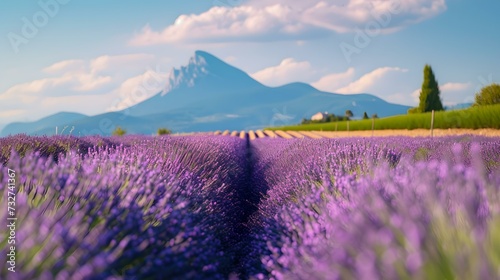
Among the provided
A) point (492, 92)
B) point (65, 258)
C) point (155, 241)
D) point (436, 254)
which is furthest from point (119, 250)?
point (492, 92)

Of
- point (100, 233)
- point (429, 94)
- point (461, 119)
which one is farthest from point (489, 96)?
point (100, 233)

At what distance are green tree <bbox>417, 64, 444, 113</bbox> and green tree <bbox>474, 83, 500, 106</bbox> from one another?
1363 cm

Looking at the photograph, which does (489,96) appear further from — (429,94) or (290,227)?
(290,227)

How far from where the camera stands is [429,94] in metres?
35.9

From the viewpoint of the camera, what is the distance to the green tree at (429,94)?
35.9 meters

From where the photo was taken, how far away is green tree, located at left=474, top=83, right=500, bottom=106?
2161 centimetres

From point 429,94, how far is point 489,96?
14.5 meters

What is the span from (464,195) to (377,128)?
2864 cm

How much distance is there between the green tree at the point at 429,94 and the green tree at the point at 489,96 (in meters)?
13.6

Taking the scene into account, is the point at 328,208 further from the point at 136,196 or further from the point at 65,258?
the point at 65,258

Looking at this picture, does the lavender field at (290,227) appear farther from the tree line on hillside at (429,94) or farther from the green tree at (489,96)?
the tree line on hillside at (429,94)

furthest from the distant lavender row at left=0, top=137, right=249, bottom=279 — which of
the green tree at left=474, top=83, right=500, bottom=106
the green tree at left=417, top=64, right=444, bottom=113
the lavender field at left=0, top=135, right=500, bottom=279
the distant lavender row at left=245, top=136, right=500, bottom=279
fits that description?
the green tree at left=417, top=64, right=444, bottom=113

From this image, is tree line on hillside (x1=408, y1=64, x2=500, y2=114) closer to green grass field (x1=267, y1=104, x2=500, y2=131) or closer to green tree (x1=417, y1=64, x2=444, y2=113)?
green tree (x1=417, y1=64, x2=444, y2=113)

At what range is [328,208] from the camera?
10.4 feet
